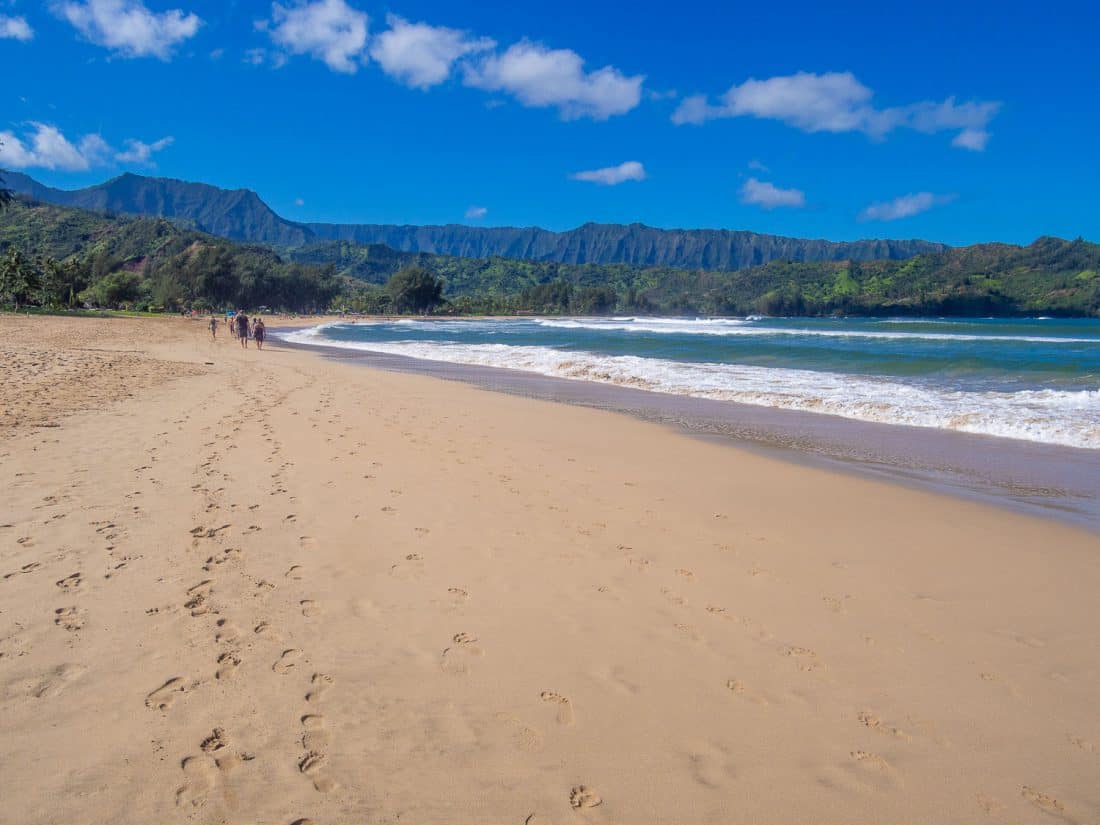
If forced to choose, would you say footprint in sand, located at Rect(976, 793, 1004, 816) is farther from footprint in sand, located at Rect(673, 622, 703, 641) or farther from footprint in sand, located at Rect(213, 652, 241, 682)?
footprint in sand, located at Rect(213, 652, 241, 682)

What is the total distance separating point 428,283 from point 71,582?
475 ft

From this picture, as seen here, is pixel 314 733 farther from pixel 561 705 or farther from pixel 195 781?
pixel 561 705

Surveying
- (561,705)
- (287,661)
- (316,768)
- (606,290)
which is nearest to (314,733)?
(316,768)

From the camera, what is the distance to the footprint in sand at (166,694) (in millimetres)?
2869

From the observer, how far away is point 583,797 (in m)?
2.46

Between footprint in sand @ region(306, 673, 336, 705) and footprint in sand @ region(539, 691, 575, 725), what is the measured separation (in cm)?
103

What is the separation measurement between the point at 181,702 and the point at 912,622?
406 centimetres

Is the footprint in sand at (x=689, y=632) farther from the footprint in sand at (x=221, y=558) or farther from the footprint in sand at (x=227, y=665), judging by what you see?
the footprint in sand at (x=221, y=558)

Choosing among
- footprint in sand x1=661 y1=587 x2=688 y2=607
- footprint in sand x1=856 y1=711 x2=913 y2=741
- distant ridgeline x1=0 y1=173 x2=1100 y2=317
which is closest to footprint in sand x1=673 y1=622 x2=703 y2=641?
footprint in sand x1=661 y1=587 x2=688 y2=607

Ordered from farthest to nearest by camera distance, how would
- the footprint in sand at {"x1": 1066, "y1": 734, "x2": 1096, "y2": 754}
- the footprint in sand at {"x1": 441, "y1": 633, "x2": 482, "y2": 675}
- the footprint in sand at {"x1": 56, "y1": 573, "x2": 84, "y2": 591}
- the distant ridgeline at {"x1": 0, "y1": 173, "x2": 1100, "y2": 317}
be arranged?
1. the distant ridgeline at {"x1": 0, "y1": 173, "x2": 1100, "y2": 317}
2. the footprint in sand at {"x1": 56, "y1": 573, "x2": 84, "y2": 591}
3. the footprint in sand at {"x1": 441, "y1": 633, "x2": 482, "y2": 675}
4. the footprint in sand at {"x1": 1066, "y1": 734, "x2": 1096, "y2": 754}

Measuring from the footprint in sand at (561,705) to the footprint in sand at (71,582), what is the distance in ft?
10.1

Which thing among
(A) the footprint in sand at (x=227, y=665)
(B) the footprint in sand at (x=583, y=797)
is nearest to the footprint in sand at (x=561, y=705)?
(B) the footprint in sand at (x=583, y=797)

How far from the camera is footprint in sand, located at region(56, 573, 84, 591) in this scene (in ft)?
13.1

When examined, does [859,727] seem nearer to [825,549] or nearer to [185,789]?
[825,549]
